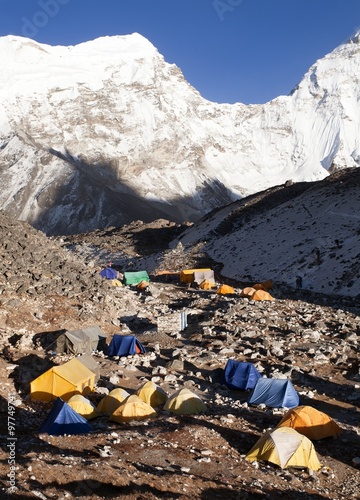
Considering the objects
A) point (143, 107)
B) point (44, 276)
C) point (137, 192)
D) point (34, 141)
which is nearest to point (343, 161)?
point (143, 107)

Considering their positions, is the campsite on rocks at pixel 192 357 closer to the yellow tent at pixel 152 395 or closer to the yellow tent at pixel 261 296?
the yellow tent at pixel 152 395

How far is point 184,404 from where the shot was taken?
1551 cm

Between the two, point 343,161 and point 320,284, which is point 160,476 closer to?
point 320,284

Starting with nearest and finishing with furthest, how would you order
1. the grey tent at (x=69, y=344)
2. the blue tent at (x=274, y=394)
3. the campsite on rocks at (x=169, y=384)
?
the campsite on rocks at (x=169, y=384) → the blue tent at (x=274, y=394) → the grey tent at (x=69, y=344)

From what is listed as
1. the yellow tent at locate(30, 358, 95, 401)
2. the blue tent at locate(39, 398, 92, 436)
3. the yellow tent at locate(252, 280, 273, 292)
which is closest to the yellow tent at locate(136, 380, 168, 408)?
the yellow tent at locate(30, 358, 95, 401)

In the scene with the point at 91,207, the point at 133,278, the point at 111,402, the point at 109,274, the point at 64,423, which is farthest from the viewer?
the point at 91,207

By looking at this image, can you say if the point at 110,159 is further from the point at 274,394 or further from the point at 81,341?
the point at 274,394

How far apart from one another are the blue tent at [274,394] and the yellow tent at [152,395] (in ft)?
9.52

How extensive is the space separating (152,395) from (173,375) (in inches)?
123

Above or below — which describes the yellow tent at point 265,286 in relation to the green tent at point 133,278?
above

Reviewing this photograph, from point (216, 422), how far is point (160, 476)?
4.26 meters

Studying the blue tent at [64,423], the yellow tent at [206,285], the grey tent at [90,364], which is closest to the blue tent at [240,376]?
the grey tent at [90,364]

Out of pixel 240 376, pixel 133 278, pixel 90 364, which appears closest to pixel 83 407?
pixel 90 364

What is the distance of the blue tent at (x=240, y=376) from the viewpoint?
59.7 ft
